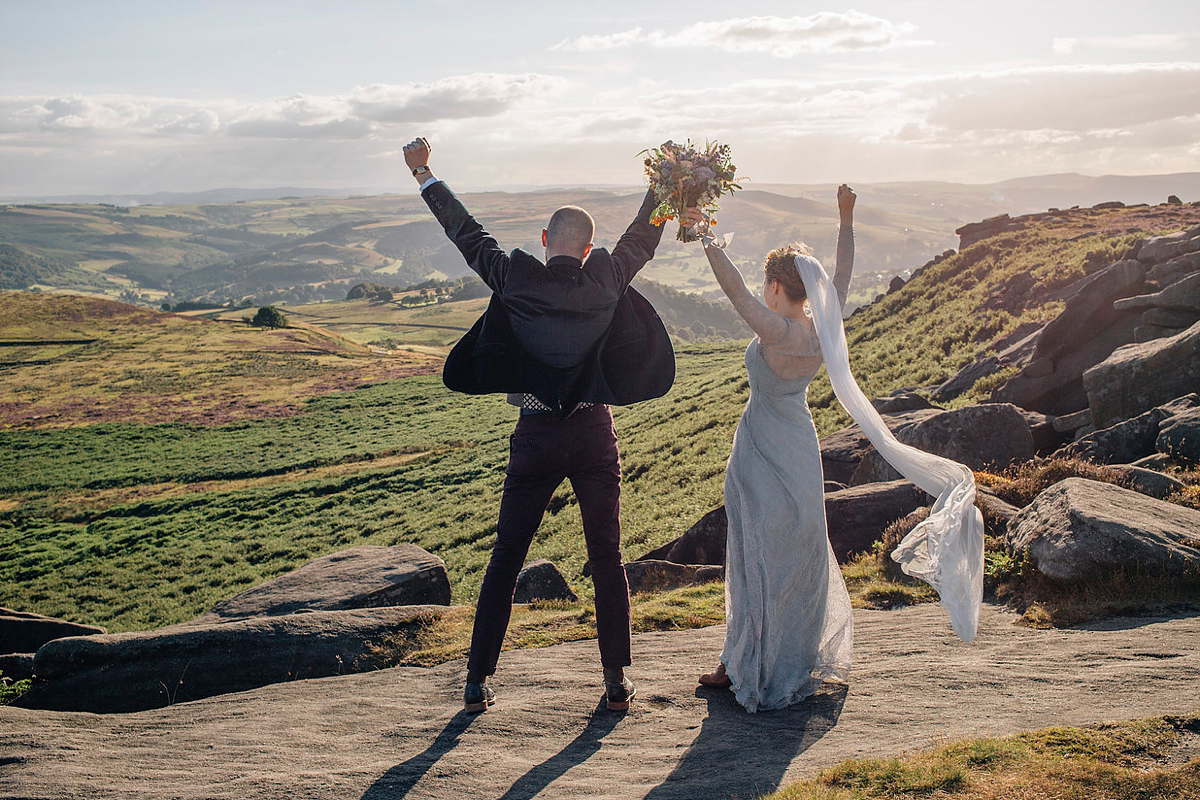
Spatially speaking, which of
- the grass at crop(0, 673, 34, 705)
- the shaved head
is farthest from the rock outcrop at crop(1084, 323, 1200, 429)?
the grass at crop(0, 673, 34, 705)

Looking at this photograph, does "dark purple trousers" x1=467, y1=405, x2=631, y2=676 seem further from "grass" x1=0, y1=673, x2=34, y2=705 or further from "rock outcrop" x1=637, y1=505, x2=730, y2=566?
"rock outcrop" x1=637, y1=505, x2=730, y2=566

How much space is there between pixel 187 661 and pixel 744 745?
235 inches

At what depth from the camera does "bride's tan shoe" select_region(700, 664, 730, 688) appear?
20.5 feet

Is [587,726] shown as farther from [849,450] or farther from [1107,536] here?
[849,450]

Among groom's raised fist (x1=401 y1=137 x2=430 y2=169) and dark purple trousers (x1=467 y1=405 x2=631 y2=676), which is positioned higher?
groom's raised fist (x1=401 y1=137 x2=430 y2=169)

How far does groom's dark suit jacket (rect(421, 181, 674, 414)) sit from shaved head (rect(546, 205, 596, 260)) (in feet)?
0.30

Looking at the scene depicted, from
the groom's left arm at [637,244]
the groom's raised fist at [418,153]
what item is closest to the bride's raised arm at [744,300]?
the groom's left arm at [637,244]

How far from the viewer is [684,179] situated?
5.95 m

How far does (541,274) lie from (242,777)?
13.5ft

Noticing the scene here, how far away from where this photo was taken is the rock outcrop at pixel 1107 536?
7.32 metres

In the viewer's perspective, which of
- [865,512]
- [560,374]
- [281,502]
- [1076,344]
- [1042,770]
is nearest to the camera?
[1042,770]

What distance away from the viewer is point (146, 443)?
5425 centimetres

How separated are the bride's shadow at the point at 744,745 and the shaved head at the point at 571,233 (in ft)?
12.1

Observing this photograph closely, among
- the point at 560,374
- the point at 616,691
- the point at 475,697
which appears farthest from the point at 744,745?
the point at 560,374
